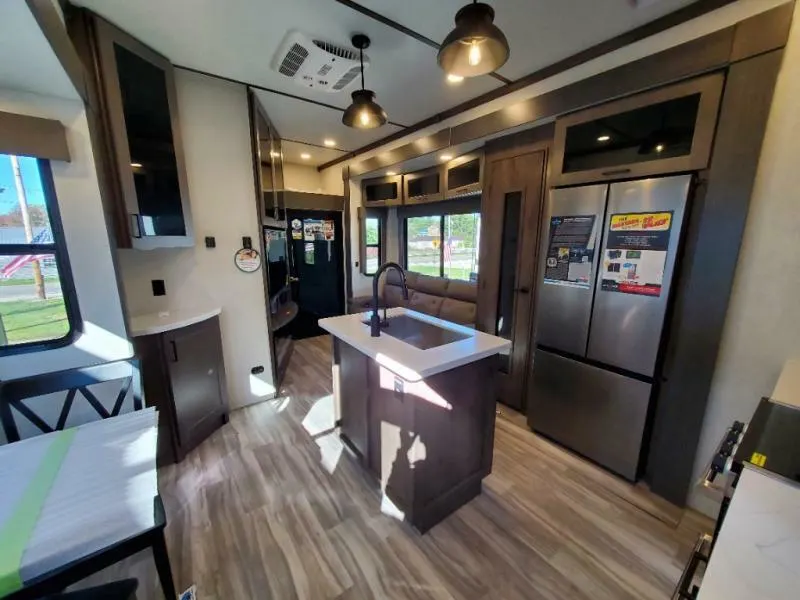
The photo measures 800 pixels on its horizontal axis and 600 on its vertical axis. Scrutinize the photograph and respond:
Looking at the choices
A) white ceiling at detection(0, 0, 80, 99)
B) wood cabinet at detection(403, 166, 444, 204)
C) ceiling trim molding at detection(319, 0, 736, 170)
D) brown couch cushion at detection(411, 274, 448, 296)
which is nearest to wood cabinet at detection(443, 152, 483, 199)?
wood cabinet at detection(403, 166, 444, 204)

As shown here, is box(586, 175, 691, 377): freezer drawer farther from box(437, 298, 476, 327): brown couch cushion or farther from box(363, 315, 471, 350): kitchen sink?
box(437, 298, 476, 327): brown couch cushion

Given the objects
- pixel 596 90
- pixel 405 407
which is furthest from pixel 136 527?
pixel 596 90

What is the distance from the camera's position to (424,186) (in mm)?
3740

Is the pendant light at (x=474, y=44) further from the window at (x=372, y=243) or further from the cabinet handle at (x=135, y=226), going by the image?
the window at (x=372, y=243)

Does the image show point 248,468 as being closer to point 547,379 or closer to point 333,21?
point 547,379

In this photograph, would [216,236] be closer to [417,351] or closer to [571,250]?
[417,351]

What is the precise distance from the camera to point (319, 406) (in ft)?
9.63

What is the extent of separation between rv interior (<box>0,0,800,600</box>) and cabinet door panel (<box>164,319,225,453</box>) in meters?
0.02

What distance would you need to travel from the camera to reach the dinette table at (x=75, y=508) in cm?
80

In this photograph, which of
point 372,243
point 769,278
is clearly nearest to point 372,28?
point 769,278

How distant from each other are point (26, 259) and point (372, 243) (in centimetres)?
373

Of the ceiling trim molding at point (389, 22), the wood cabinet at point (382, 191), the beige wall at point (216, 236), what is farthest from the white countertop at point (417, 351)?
the wood cabinet at point (382, 191)

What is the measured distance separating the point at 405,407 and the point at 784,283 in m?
1.89

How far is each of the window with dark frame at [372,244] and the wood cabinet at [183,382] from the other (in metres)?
2.66
